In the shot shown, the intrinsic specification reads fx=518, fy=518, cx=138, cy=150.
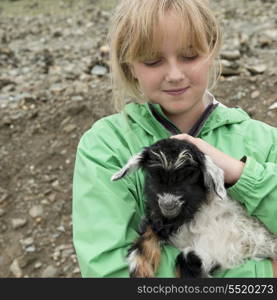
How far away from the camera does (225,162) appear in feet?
9.43

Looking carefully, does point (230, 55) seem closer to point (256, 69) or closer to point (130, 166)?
point (256, 69)

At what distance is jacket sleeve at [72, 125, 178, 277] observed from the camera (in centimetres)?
271

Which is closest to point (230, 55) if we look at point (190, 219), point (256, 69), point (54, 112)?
point (256, 69)

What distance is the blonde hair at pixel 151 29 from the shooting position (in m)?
3.04

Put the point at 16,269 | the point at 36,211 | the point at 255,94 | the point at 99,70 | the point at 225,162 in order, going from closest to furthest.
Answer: the point at 225,162, the point at 16,269, the point at 36,211, the point at 255,94, the point at 99,70

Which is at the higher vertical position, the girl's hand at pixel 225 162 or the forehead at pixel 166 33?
the forehead at pixel 166 33

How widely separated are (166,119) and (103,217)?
0.84 meters

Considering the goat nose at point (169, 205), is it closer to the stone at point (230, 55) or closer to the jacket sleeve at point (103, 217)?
the jacket sleeve at point (103, 217)

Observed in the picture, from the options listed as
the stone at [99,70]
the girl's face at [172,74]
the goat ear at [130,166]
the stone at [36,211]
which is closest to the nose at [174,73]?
the girl's face at [172,74]

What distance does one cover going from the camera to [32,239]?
18.7ft

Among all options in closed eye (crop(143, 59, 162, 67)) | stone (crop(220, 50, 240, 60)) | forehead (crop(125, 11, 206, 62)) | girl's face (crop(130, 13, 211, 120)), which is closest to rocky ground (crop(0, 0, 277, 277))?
stone (crop(220, 50, 240, 60))

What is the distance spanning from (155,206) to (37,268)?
2935 millimetres

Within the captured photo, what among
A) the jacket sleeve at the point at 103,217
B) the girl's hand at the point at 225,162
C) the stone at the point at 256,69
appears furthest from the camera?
the stone at the point at 256,69

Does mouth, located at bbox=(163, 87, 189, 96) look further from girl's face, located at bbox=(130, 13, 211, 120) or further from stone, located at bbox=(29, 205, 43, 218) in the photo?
stone, located at bbox=(29, 205, 43, 218)
